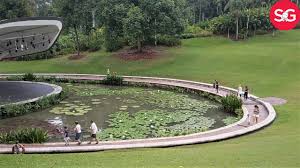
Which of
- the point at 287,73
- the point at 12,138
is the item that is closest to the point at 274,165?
the point at 12,138

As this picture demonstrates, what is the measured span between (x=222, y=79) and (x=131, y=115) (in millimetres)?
14595

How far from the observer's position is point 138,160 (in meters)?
16.2

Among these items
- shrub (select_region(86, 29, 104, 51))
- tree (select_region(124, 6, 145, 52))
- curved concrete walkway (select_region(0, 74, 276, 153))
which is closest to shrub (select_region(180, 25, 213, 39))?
shrub (select_region(86, 29, 104, 51))

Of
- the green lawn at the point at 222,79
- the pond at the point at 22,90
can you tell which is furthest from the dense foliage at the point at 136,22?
the pond at the point at 22,90

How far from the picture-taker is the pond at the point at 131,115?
2502 centimetres

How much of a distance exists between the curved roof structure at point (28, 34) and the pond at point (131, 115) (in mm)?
5247

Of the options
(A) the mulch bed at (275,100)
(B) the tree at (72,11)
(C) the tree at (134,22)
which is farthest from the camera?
(B) the tree at (72,11)

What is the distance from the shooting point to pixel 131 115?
28984 millimetres

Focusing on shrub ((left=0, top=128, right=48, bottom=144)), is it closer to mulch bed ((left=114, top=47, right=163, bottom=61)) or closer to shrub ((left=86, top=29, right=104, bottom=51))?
mulch bed ((left=114, top=47, right=163, bottom=61))

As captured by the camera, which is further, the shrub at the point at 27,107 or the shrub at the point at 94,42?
the shrub at the point at 94,42

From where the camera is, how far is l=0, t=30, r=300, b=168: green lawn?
15906 millimetres

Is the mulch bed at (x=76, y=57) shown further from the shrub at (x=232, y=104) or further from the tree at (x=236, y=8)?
the shrub at (x=232, y=104)

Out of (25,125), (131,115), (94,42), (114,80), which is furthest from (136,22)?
(25,125)

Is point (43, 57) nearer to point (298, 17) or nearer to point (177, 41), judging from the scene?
point (177, 41)
